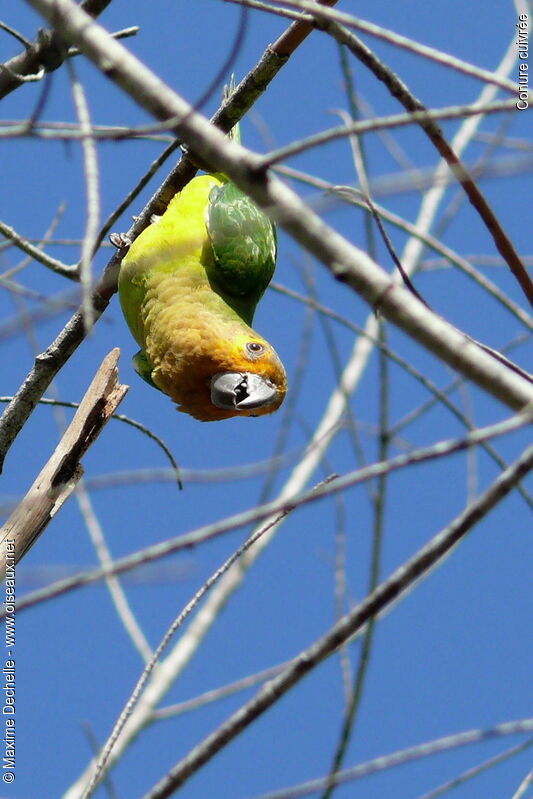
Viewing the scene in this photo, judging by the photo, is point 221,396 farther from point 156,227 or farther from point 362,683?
point 362,683

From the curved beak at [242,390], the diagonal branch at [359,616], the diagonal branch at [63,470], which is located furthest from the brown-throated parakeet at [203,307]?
the diagonal branch at [359,616]

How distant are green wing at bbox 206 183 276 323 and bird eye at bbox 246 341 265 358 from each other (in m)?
0.59

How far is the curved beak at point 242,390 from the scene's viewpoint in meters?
4.59

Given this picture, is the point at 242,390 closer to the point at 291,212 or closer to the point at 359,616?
the point at 291,212

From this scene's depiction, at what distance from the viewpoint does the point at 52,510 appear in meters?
3.68

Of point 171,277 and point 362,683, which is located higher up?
→ point 171,277

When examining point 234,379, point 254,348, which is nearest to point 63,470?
point 234,379

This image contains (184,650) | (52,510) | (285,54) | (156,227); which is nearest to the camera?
(52,510)

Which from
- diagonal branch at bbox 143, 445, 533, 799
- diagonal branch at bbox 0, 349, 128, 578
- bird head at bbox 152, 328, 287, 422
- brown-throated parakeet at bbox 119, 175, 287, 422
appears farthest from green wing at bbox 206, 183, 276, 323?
diagonal branch at bbox 143, 445, 533, 799

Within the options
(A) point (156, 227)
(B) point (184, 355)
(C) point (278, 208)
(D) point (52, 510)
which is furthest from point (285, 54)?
(C) point (278, 208)

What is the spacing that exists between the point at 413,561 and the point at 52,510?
270 cm

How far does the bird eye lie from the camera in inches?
184

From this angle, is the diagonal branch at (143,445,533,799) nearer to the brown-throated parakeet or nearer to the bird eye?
the brown-throated parakeet

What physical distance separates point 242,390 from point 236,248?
937mm
